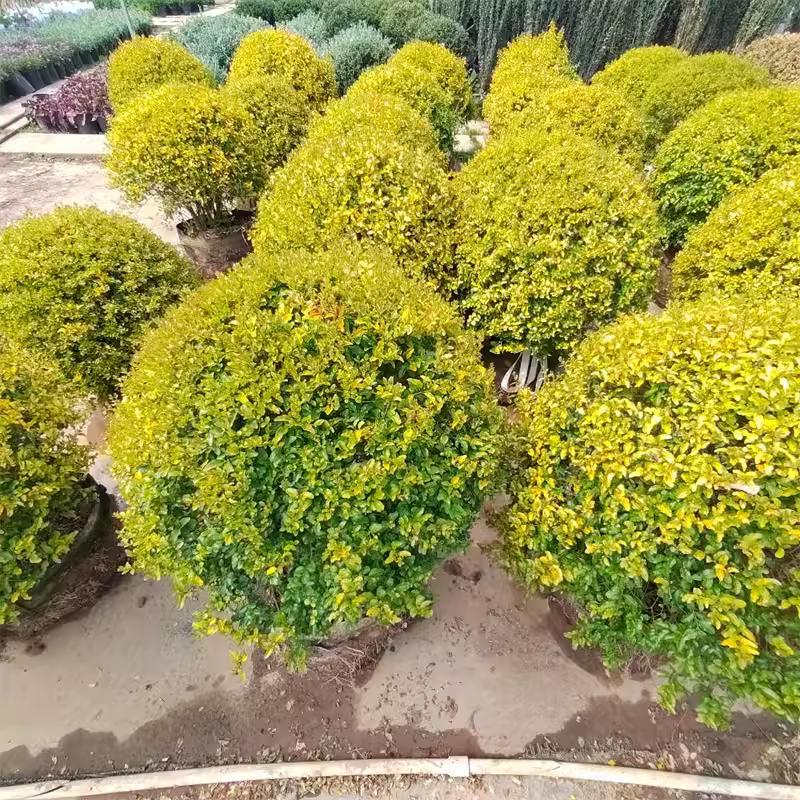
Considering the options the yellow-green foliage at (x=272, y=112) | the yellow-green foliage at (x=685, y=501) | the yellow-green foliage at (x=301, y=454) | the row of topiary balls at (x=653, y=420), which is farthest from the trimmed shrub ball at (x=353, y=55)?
Result: the yellow-green foliage at (x=685, y=501)

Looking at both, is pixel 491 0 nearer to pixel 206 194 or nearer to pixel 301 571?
pixel 206 194

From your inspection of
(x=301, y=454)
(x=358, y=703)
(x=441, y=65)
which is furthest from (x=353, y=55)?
(x=358, y=703)

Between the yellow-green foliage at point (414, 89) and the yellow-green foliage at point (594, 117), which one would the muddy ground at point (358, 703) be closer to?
the yellow-green foliage at point (594, 117)

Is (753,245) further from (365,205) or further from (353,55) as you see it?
(353,55)

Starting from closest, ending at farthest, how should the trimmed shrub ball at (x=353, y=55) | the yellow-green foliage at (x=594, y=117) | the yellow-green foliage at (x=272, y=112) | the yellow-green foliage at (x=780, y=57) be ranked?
the yellow-green foliage at (x=594, y=117)
the yellow-green foliage at (x=272, y=112)
the yellow-green foliage at (x=780, y=57)
the trimmed shrub ball at (x=353, y=55)

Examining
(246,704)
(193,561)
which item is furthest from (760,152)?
(246,704)
